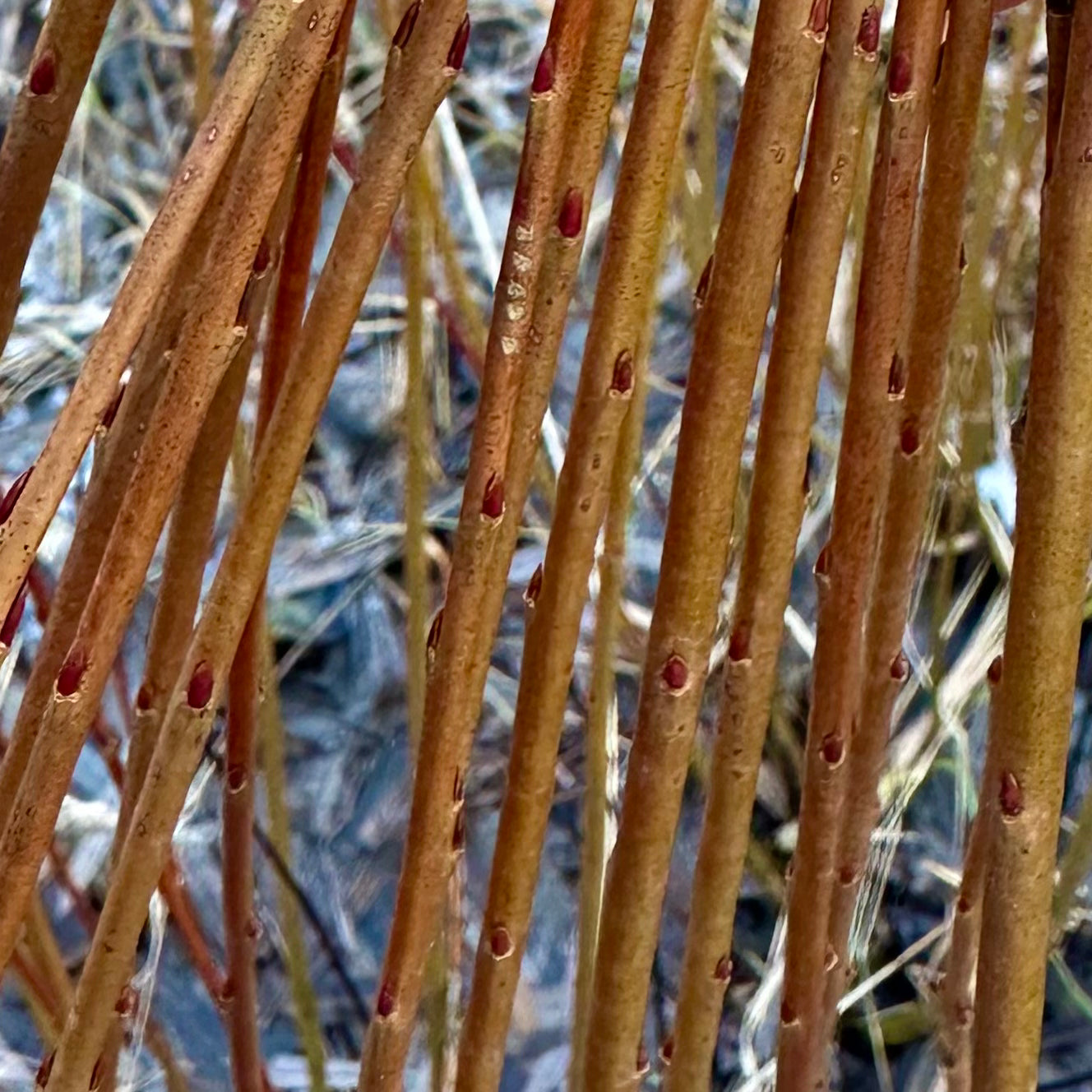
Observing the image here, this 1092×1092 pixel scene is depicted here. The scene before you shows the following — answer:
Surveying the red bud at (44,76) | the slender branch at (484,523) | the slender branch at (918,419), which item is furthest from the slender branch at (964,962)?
the red bud at (44,76)

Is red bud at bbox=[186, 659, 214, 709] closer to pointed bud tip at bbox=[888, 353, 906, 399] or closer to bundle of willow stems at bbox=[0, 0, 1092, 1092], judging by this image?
bundle of willow stems at bbox=[0, 0, 1092, 1092]

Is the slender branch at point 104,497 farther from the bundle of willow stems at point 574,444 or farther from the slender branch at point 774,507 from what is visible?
the slender branch at point 774,507

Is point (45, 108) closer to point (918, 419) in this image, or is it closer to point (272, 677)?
point (918, 419)

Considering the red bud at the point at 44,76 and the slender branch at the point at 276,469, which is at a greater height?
the red bud at the point at 44,76

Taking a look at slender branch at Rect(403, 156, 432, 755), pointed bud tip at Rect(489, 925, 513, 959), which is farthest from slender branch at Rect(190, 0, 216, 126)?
pointed bud tip at Rect(489, 925, 513, 959)

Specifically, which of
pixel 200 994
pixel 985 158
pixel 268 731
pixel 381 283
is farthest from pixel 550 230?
pixel 381 283

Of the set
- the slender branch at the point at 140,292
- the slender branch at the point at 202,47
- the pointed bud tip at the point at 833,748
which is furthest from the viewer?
the slender branch at the point at 202,47

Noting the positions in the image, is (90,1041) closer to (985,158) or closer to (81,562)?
(81,562)
